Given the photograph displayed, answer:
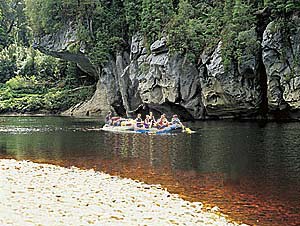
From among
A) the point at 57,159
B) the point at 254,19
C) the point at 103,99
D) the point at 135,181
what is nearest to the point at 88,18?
the point at 103,99

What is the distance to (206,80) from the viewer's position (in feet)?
162

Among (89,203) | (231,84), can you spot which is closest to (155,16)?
(231,84)

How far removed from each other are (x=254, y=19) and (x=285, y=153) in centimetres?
2307

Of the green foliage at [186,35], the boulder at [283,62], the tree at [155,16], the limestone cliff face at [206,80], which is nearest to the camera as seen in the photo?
the boulder at [283,62]

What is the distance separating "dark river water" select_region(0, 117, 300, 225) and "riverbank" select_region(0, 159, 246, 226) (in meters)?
1.24

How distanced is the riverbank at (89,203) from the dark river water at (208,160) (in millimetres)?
1240

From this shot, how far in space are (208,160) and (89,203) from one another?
11.0m

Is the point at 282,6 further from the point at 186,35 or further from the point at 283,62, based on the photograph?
the point at 186,35

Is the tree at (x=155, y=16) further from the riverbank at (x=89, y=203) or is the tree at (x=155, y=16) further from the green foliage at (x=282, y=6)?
the riverbank at (x=89, y=203)

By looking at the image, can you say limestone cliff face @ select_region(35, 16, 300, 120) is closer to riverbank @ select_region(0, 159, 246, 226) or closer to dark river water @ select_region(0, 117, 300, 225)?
dark river water @ select_region(0, 117, 300, 225)

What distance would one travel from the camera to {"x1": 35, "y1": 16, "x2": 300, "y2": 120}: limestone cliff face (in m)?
41.9

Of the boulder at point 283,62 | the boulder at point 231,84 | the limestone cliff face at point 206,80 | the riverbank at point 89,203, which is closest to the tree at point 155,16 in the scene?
the limestone cliff face at point 206,80

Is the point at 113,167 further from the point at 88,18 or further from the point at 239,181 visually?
the point at 88,18

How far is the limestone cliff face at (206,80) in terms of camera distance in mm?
41906
